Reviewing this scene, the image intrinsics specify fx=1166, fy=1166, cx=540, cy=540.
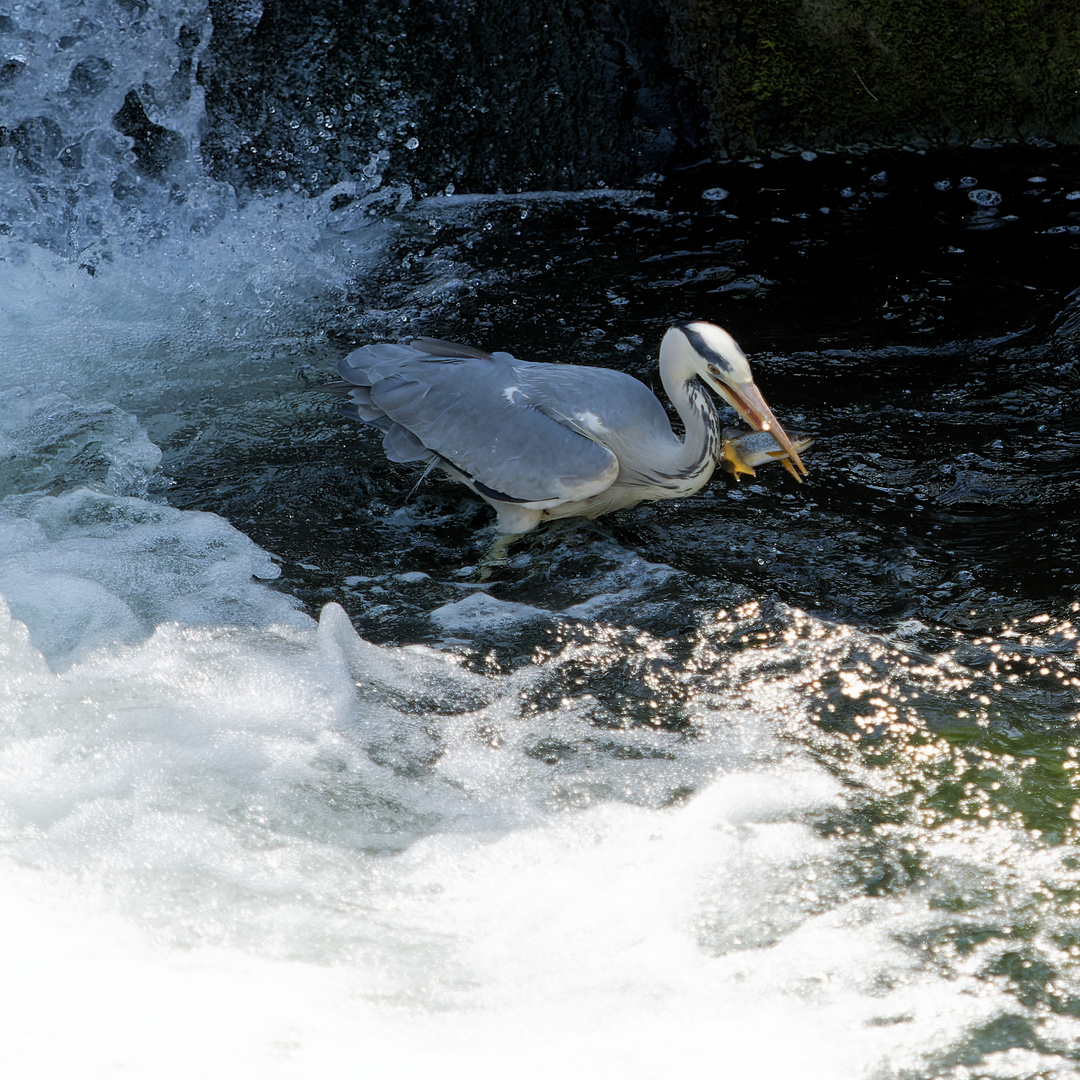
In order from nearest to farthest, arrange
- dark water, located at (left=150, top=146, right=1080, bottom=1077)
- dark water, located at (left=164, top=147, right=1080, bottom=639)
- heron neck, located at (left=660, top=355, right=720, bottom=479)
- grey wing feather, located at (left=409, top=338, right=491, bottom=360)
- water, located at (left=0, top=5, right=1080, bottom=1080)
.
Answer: water, located at (left=0, top=5, right=1080, bottom=1080)
dark water, located at (left=150, top=146, right=1080, bottom=1077)
dark water, located at (left=164, top=147, right=1080, bottom=639)
heron neck, located at (left=660, top=355, right=720, bottom=479)
grey wing feather, located at (left=409, top=338, right=491, bottom=360)

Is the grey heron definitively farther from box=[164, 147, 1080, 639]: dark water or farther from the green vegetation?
the green vegetation

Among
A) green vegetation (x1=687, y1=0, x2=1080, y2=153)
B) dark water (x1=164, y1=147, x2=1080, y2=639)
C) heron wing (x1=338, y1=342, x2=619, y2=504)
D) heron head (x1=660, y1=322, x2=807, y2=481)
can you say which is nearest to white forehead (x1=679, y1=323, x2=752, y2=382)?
heron head (x1=660, y1=322, x2=807, y2=481)

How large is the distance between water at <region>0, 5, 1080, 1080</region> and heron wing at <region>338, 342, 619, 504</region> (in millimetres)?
261

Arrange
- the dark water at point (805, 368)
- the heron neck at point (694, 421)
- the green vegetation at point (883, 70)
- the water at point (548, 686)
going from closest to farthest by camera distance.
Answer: the water at point (548, 686) < the dark water at point (805, 368) < the heron neck at point (694, 421) < the green vegetation at point (883, 70)

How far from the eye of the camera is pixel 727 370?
3.73 m

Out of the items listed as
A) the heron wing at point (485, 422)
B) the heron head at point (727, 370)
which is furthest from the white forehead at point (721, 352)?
the heron wing at point (485, 422)

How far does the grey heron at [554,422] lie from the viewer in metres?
3.95

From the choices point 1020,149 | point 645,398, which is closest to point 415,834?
point 645,398

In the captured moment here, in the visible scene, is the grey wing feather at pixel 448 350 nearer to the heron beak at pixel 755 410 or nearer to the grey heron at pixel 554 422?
the grey heron at pixel 554 422

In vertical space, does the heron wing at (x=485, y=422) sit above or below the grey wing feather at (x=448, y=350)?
below

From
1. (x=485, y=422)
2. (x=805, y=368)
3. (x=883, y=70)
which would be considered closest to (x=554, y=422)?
(x=485, y=422)

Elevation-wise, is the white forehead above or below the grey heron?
above

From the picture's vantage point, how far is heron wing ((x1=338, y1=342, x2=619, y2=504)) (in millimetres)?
4004

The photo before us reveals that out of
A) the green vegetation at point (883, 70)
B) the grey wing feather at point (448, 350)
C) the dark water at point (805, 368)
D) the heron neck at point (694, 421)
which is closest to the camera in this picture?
the dark water at point (805, 368)
